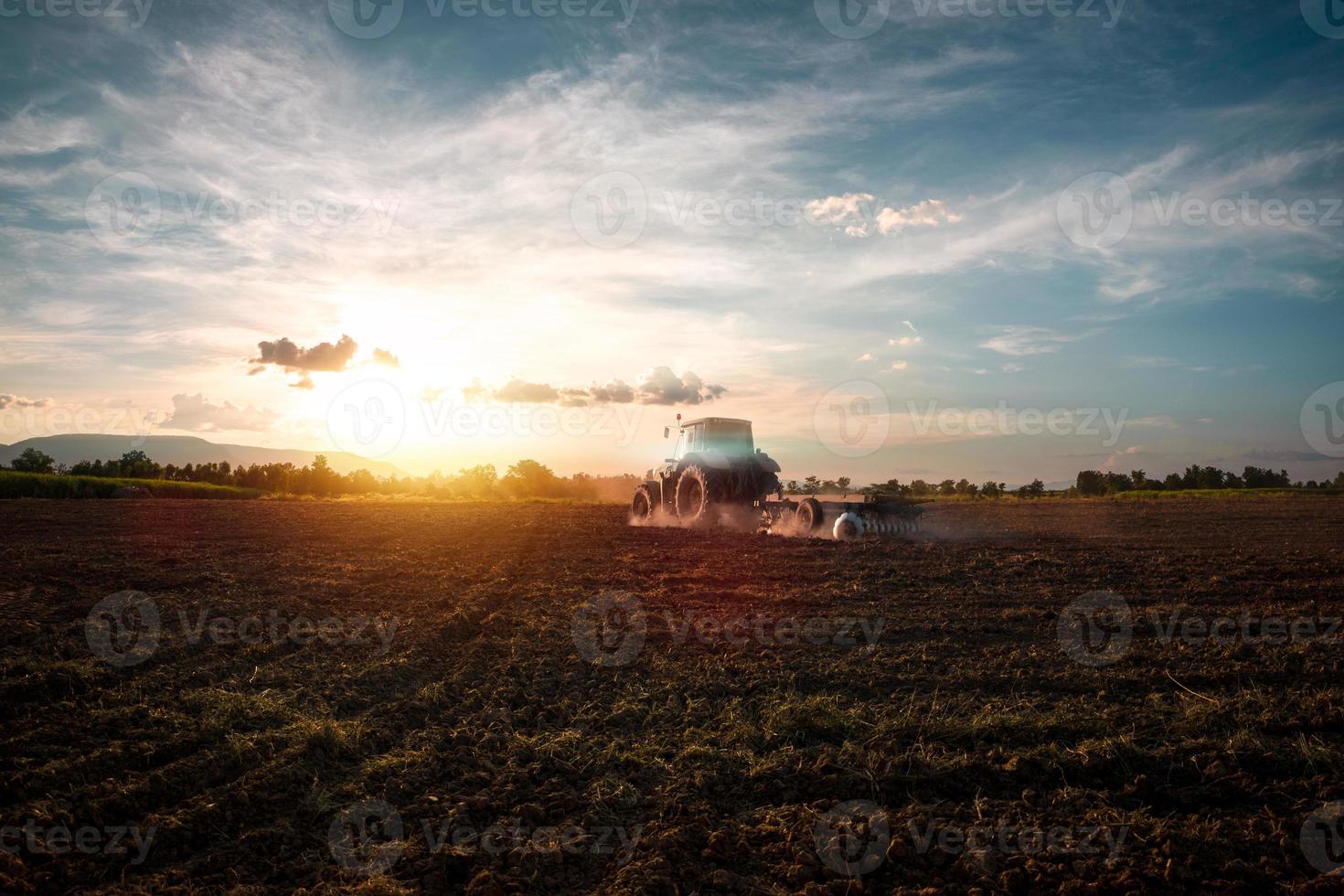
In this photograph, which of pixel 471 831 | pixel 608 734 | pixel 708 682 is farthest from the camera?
pixel 708 682

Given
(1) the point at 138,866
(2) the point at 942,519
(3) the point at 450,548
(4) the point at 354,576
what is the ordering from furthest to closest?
(2) the point at 942,519, (3) the point at 450,548, (4) the point at 354,576, (1) the point at 138,866

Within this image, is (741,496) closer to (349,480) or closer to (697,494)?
(697,494)

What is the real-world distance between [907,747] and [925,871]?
1324 millimetres

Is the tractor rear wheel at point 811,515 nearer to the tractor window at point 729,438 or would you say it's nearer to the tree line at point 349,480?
the tractor window at point 729,438

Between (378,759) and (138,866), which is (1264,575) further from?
(138,866)

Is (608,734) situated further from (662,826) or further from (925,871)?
(925,871)

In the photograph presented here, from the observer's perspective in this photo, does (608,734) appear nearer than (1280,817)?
No

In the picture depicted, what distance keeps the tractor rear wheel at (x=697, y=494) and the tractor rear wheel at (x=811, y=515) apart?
8.17ft

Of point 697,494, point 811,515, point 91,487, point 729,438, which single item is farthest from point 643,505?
point 91,487

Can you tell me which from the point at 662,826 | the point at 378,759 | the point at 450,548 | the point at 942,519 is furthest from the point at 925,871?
the point at 942,519

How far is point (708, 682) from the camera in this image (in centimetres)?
619

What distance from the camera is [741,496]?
1903 centimetres

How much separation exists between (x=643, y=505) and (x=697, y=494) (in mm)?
3347

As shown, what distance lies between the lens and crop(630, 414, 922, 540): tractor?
667 inches
